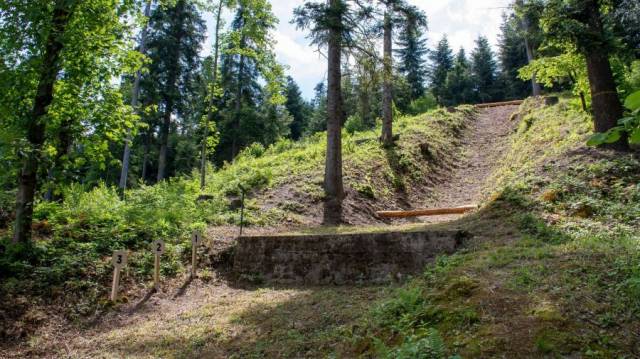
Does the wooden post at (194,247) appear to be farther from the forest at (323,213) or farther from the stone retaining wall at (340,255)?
the stone retaining wall at (340,255)

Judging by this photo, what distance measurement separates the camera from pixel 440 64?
154ft

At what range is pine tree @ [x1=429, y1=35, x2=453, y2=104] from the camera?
45.5 metres

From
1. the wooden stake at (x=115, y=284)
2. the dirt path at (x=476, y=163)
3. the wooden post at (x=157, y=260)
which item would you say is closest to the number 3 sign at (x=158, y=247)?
the wooden post at (x=157, y=260)

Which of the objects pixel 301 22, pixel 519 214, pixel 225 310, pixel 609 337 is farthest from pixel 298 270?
pixel 301 22

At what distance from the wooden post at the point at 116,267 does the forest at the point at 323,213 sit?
152mm

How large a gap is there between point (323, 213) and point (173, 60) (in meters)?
17.4

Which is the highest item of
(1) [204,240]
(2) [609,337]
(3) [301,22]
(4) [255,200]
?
(3) [301,22]

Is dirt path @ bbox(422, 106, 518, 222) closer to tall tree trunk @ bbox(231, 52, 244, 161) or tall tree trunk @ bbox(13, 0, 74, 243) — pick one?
tall tree trunk @ bbox(13, 0, 74, 243)

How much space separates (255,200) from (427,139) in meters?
8.83

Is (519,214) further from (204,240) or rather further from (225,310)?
(204,240)

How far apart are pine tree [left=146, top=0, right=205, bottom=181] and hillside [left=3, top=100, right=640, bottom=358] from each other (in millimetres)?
18435

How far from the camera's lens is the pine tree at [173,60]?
24031 mm

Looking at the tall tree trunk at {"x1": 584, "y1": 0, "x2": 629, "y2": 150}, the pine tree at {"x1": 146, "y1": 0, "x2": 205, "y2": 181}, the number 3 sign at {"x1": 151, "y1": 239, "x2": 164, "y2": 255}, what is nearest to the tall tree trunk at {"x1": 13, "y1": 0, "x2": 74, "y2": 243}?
the number 3 sign at {"x1": 151, "y1": 239, "x2": 164, "y2": 255}

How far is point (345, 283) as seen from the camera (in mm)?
7676
